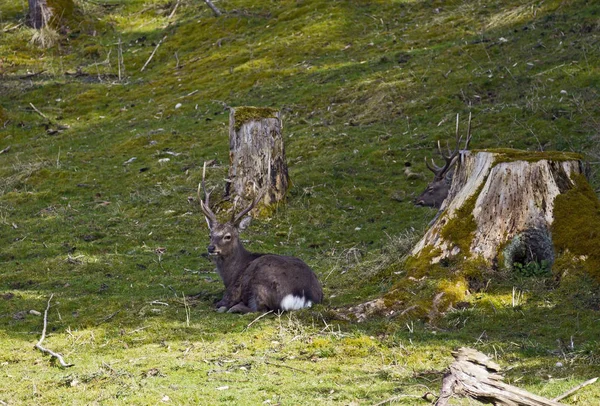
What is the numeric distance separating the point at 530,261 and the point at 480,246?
53cm

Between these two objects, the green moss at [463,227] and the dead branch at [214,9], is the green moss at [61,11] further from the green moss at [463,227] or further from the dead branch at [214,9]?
the green moss at [463,227]

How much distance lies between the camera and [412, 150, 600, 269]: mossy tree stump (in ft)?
27.9

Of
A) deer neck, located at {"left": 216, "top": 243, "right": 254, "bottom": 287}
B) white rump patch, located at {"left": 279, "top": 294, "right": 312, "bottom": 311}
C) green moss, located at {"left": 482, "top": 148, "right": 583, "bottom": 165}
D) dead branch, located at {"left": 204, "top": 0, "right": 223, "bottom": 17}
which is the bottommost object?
white rump patch, located at {"left": 279, "top": 294, "right": 312, "bottom": 311}

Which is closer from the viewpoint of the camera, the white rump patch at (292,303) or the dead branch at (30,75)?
the white rump patch at (292,303)

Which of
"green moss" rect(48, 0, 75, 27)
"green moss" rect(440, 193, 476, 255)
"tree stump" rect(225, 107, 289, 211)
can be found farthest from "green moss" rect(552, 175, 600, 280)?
"green moss" rect(48, 0, 75, 27)

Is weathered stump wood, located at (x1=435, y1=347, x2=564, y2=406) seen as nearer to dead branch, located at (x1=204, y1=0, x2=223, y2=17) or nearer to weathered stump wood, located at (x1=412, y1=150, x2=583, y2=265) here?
weathered stump wood, located at (x1=412, y1=150, x2=583, y2=265)

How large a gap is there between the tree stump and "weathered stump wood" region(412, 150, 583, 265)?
579 cm

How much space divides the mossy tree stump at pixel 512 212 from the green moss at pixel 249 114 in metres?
6.05

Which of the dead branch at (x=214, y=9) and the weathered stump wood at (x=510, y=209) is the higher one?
the dead branch at (x=214, y=9)

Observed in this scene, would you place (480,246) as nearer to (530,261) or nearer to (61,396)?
(530,261)

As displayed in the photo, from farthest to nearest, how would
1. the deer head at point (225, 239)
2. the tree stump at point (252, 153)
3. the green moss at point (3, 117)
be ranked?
the green moss at point (3, 117) < the tree stump at point (252, 153) < the deer head at point (225, 239)

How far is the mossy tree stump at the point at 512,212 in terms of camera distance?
8500mm

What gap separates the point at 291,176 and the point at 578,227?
25.9 ft

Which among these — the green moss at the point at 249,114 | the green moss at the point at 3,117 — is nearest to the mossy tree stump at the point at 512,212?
the green moss at the point at 249,114
